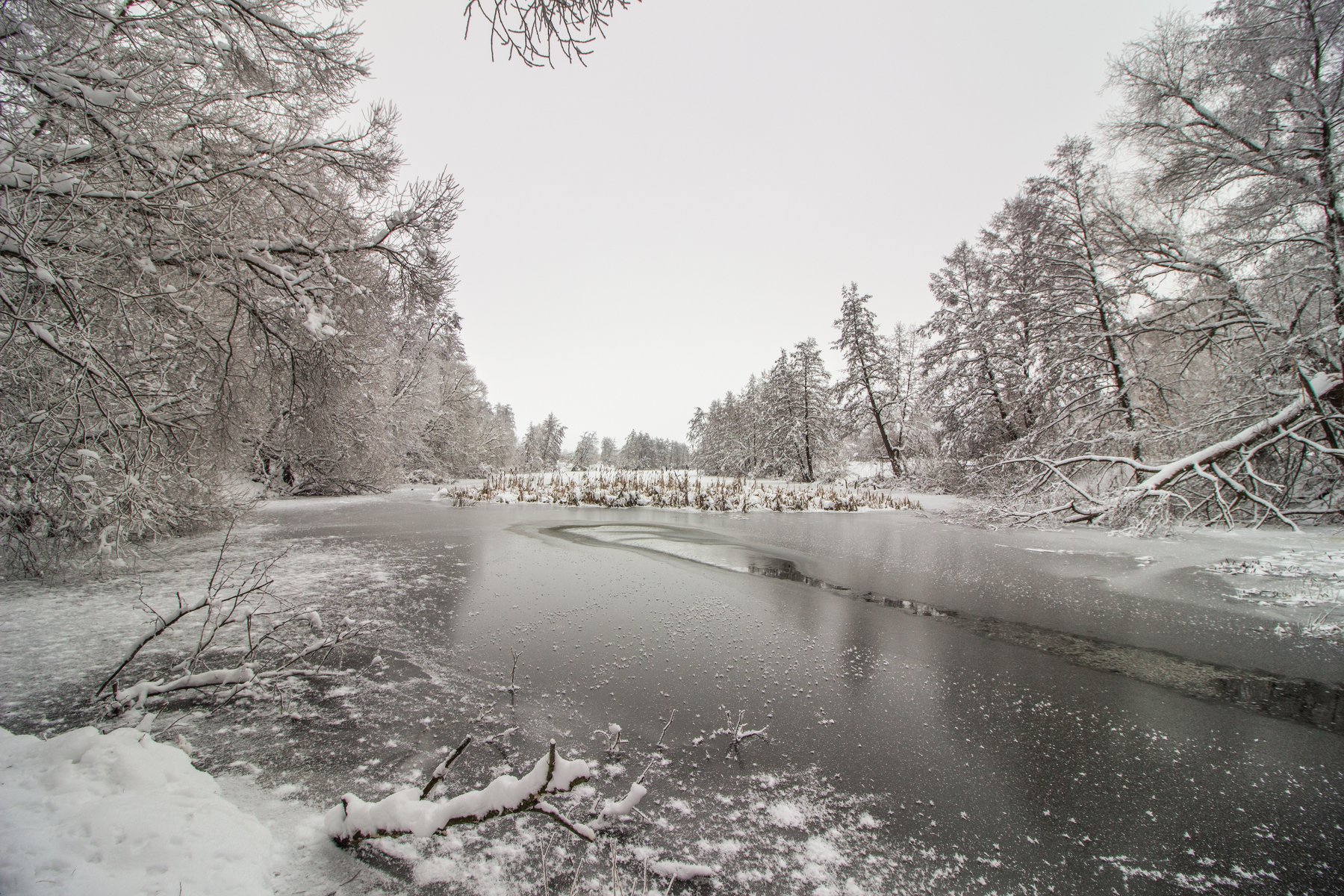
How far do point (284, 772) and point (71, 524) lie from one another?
15.4ft

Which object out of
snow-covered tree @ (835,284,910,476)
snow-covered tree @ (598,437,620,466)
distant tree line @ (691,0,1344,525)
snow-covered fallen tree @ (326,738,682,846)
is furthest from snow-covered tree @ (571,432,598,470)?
snow-covered fallen tree @ (326,738,682,846)

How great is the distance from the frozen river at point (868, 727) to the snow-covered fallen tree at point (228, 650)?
1.14 ft

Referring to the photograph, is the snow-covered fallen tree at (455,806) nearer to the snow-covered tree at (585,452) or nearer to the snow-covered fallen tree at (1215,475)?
the snow-covered fallen tree at (1215,475)

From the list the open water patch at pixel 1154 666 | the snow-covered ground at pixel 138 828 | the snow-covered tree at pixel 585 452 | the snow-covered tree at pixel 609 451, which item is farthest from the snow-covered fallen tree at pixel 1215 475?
the snow-covered tree at pixel 609 451

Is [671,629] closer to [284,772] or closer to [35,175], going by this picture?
[284,772]

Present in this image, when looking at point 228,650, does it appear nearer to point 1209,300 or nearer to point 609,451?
point 1209,300

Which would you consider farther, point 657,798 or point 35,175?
point 35,175

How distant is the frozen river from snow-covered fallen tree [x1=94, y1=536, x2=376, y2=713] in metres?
0.35

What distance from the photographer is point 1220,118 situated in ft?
26.0

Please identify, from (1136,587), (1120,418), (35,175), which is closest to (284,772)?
(35,175)

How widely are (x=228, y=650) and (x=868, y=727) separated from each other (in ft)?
14.7

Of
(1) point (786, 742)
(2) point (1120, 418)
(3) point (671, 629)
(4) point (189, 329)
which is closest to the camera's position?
(1) point (786, 742)

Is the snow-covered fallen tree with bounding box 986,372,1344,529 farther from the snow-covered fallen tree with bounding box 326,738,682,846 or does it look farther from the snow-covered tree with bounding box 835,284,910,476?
the snow-covered tree with bounding box 835,284,910,476

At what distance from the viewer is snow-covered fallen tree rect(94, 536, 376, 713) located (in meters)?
2.73
